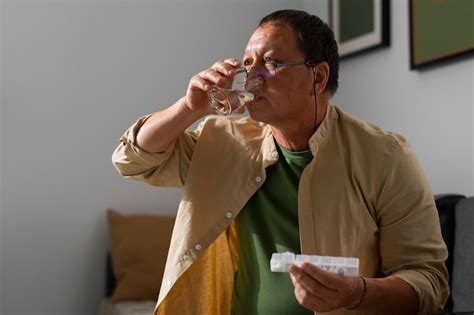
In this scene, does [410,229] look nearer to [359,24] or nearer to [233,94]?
[233,94]

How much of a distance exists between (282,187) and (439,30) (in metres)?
1.02

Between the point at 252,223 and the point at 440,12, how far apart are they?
112 cm

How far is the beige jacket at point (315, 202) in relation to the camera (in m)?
1.43

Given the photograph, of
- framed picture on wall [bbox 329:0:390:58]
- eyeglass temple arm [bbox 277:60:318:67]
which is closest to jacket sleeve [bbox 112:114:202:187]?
eyeglass temple arm [bbox 277:60:318:67]

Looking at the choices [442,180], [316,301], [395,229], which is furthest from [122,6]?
[316,301]

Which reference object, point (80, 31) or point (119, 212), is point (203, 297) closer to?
point (119, 212)

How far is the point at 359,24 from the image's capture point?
2.67 m

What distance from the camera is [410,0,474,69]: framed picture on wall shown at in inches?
82.9

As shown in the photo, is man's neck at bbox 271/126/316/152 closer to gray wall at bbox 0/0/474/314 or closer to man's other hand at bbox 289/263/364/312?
man's other hand at bbox 289/263/364/312

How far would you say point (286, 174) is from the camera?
1.55 metres

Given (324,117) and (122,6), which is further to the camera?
(122,6)

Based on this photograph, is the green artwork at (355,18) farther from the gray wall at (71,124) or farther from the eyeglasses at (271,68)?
the eyeglasses at (271,68)

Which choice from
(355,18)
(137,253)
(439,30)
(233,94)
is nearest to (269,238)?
(233,94)

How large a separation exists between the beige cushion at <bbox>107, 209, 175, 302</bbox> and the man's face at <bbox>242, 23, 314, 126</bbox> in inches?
55.3
